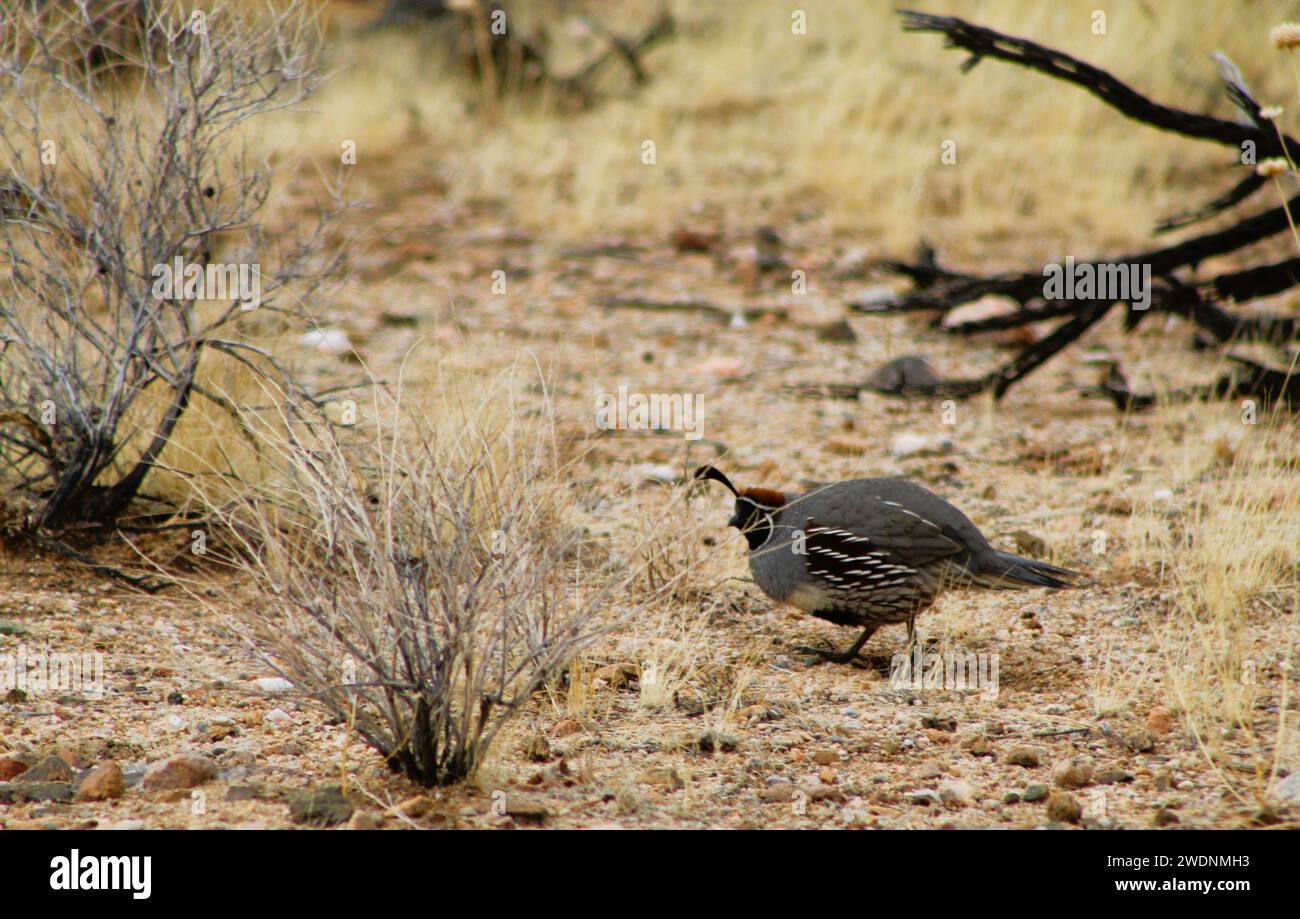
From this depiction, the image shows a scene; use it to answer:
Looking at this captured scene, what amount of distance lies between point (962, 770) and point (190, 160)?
347cm

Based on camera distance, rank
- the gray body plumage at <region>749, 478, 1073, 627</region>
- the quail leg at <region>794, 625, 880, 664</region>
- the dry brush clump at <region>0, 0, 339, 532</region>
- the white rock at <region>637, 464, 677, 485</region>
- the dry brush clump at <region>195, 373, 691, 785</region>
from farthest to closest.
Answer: the white rock at <region>637, 464, 677, 485</region>, the dry brush clump at <region>0, 0, 339, 532</region>, the quail leg at <region>794, 625, 880, 664</region>, the gray body plumage at <region>749, 478, 1073, 627</region>, the dry brush clump at <region>195, 373, 691, 785</region>

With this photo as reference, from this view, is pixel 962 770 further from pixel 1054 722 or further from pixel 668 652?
pixel 668 652

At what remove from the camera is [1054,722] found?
4602mm

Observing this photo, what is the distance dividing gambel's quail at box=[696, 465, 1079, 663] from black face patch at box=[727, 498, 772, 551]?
0.05m

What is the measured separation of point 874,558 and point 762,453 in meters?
2.35

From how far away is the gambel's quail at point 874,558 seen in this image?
4.96m

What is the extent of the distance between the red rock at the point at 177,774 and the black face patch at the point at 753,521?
2.07 metres

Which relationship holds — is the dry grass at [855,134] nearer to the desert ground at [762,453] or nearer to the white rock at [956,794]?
the desert ground at [762,453]

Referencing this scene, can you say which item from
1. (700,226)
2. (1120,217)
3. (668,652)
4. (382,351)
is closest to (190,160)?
(668,652)

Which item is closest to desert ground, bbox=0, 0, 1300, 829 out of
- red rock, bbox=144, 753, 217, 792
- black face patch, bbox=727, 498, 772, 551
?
red rock, bbox=144, 753, 217, 792

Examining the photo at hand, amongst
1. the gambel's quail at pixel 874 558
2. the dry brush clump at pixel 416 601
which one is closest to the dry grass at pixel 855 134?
the gambel's quail at pixel 874 558

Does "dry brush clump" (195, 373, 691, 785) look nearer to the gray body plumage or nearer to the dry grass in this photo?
the gray body plumage

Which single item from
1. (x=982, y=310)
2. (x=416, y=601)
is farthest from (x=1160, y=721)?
→ (x=982, y=310)

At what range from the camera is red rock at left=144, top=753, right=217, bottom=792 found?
3912mm
